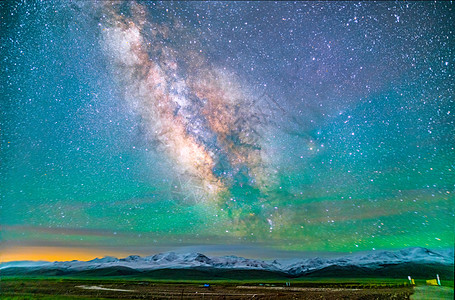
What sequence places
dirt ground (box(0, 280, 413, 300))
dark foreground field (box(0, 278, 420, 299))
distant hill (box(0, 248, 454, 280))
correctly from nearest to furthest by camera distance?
1. dirt ground (box(0, 280, 413, 300))
2. dark foreground field (box(0, 278, 420, 299))
3. distant hill (box(0, 248, 454, 280))

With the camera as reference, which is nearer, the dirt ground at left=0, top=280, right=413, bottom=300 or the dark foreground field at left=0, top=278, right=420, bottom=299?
the dirt ground at left=0, top=280, right=413, bottom=300

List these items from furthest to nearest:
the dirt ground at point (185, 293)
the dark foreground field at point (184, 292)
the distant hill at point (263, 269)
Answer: the distant hill at point (263, 269), the dark foreground field at point (184, 292), the dirt ground at point (185, 293)

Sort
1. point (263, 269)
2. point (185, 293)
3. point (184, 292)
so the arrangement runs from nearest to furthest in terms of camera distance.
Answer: point (185, 293) < point (184, 292) < point (263, 269)

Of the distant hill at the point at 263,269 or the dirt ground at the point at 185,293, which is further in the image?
the distant hill at the point at 263,269

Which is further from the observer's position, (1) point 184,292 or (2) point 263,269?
(2) point 263,269

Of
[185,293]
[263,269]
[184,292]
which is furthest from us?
[263,269]

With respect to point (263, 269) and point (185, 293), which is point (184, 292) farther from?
point (263, 269)

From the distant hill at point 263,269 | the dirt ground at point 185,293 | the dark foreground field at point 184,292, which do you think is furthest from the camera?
the distant hill at point 263,269

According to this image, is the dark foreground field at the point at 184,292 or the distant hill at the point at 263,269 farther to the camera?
the distant hill at the point at 263,269

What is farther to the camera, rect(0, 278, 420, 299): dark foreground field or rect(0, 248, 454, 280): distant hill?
rect(0, 248, 454, 280): distant hill

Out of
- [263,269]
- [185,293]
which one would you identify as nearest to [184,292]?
[185,293]

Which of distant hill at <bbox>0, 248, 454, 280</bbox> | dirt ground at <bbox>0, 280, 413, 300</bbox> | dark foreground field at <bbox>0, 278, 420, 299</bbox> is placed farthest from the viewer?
distant hill at <bbox>0, 248, 454, 280</bbox>

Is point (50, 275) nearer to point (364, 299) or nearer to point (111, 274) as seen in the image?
point (111, 274)

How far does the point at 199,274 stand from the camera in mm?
43656
